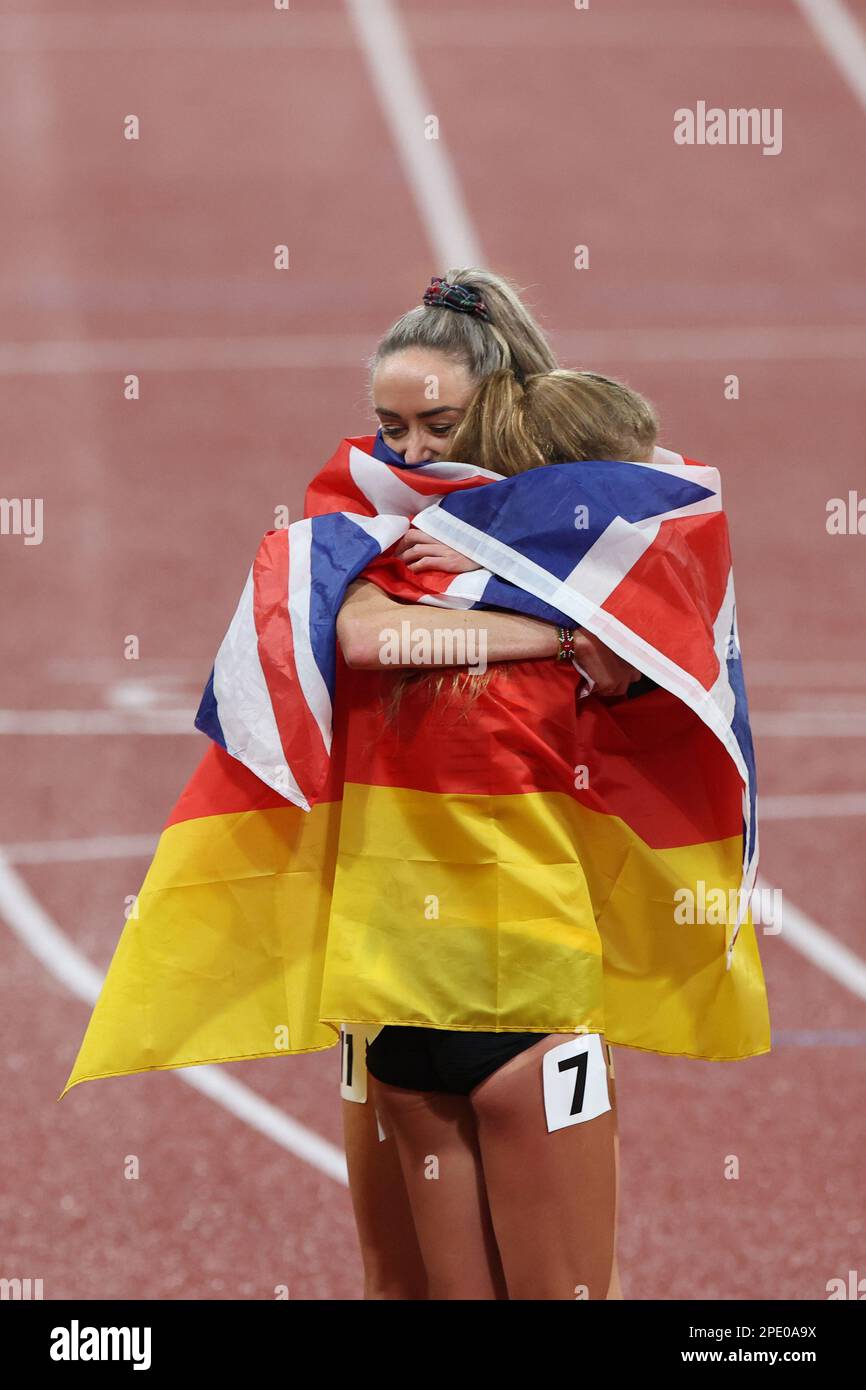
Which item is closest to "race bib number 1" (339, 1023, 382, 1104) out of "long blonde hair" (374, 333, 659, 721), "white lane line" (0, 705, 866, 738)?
"long blonde hair" (374, 333, 659, 721)

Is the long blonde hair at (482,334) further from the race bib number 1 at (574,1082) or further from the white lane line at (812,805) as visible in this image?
the white lane line at (812,805)

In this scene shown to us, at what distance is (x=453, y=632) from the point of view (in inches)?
102

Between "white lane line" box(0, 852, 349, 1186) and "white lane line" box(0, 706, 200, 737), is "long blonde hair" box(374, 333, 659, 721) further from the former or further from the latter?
"white lane line" box(0, 706, 200, 737)

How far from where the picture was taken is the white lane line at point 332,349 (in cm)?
966

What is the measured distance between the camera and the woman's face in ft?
9.06

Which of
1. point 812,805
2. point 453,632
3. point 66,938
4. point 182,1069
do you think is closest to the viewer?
point 453,632

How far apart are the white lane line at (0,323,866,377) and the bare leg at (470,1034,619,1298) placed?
24.0 ft

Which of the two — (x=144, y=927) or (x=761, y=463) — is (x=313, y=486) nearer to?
(x=144, y=927)

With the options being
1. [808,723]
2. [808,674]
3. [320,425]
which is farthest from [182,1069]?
[320,425]

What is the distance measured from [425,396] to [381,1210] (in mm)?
1375

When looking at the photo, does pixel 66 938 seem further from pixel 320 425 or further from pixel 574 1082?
pixel 320 425

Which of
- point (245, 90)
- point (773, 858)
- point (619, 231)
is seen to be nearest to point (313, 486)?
point (773, 858)
